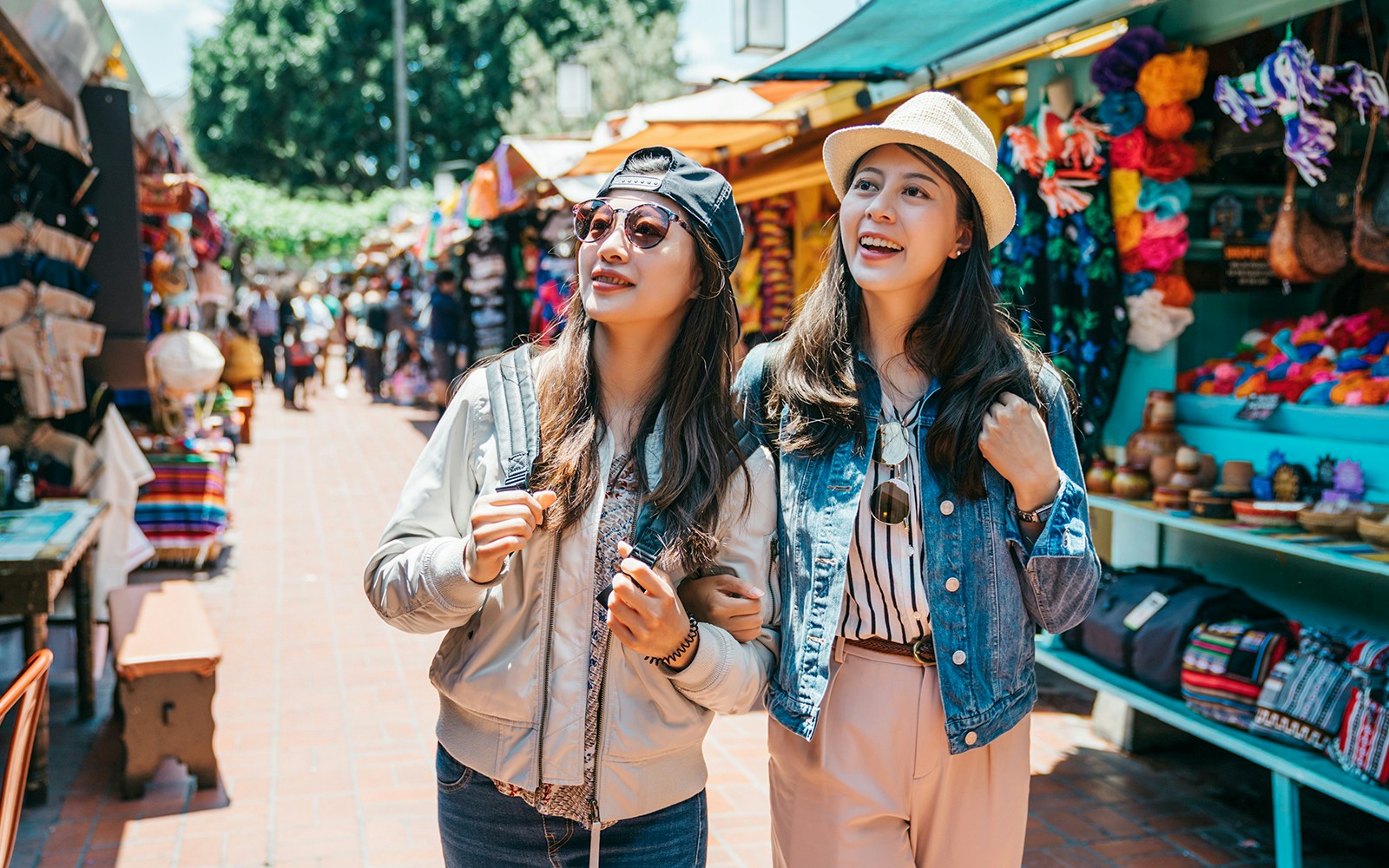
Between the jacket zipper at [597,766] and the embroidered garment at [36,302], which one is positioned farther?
the embroidered garment at [36,302]

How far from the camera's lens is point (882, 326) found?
7.00 ft

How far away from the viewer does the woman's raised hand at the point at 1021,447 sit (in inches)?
75.6

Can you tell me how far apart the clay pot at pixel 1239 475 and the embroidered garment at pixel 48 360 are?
4.87 meters

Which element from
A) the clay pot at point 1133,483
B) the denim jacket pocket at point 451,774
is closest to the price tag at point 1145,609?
the clay pot at point 1133,483

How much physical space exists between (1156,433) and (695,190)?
3111 mm

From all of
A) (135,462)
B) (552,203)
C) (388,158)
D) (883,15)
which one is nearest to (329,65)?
(388,158)

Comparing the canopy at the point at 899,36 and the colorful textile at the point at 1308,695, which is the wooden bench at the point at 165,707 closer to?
the canopy at the point at 899,36

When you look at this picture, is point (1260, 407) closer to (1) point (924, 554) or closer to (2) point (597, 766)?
(1) point (924, 554)

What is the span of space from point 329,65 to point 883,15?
3385cm

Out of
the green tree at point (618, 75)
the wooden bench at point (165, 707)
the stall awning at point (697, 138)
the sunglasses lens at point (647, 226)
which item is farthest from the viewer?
the green tree at point (618, 75)

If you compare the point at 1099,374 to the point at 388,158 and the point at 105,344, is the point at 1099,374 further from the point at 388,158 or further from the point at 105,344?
the point at 388,158

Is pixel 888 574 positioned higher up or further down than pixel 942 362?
further down

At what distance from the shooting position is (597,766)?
67.2 inches

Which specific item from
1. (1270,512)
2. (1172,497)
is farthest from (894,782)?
(1172,497)
